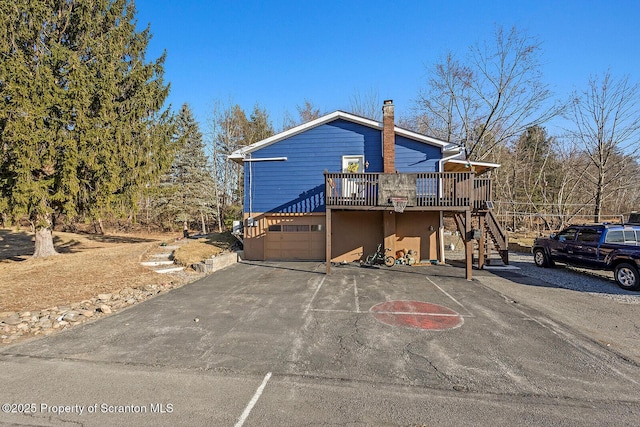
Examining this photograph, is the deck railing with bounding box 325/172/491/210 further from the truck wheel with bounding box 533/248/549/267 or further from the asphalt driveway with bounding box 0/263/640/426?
the asphalt driveway with bounding box 0/263/640/426

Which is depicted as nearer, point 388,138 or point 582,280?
point 582,280

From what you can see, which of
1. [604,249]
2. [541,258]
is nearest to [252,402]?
[604,249]

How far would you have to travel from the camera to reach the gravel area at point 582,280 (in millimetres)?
7406

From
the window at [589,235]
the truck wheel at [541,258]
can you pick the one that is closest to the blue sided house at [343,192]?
the truck wheel at [541,258]

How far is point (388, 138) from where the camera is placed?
12.0m

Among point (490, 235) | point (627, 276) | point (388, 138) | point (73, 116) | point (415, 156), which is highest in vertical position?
point (73, 116)

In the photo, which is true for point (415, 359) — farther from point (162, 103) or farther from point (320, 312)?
point (162, 103)

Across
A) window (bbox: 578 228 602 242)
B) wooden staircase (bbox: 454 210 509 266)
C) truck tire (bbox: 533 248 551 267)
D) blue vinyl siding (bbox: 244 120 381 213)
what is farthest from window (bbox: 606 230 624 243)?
Answer: blue vinyl siding (bbox: 244 120 381 213)

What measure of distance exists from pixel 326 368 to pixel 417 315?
2877mm

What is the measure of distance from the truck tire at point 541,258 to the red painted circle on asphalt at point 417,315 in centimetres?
759

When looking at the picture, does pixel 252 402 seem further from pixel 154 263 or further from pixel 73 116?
pixel 73 116

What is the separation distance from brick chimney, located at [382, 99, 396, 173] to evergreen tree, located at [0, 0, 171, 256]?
11.1 metres

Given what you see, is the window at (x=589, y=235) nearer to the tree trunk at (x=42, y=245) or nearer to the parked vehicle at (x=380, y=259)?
the parked vehicle at (x=380, y=259)

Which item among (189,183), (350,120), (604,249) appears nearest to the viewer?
(604,249)
